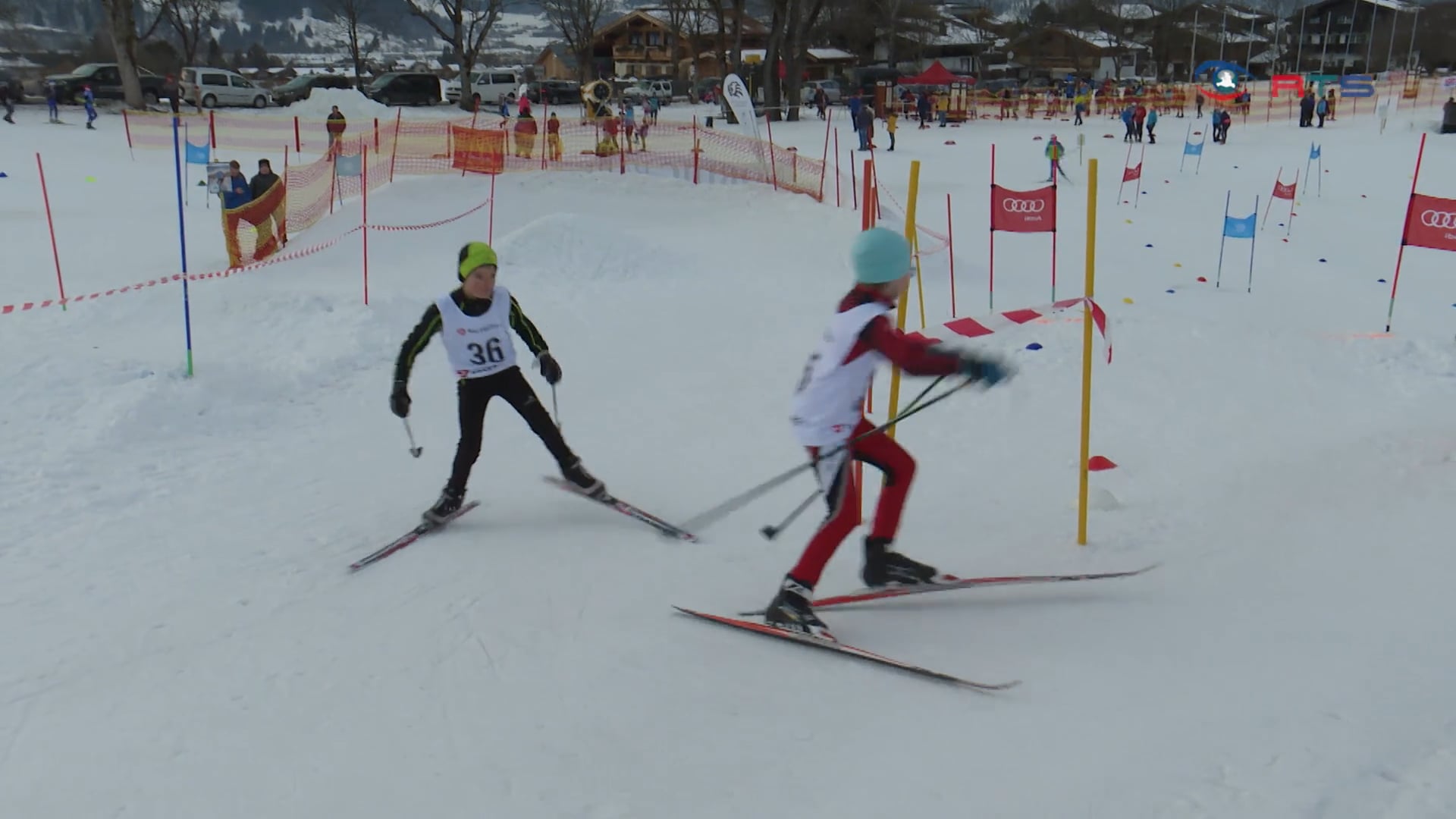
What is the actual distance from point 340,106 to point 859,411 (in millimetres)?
35440

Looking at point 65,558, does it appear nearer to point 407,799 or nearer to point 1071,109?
point 407,799

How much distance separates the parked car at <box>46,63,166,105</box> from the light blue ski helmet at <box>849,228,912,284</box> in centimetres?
3613

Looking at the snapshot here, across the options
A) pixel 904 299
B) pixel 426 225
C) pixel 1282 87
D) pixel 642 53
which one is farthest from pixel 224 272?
pixel 642 53

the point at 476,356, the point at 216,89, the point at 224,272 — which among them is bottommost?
the point at 224,272

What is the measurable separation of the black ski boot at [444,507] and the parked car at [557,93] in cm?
4353

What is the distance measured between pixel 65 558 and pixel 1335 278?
1475 cm

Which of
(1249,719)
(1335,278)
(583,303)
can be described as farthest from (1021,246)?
(1249,719)

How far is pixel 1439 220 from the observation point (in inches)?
381

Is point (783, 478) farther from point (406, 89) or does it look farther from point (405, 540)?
point (406, 89)

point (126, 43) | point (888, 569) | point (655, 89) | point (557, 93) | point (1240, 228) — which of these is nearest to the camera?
point (888, 569)

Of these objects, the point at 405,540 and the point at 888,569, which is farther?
the point at 405,540

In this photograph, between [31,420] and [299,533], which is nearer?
[299,533]

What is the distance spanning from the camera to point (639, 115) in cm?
3894

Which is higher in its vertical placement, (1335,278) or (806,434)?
(806,434)
